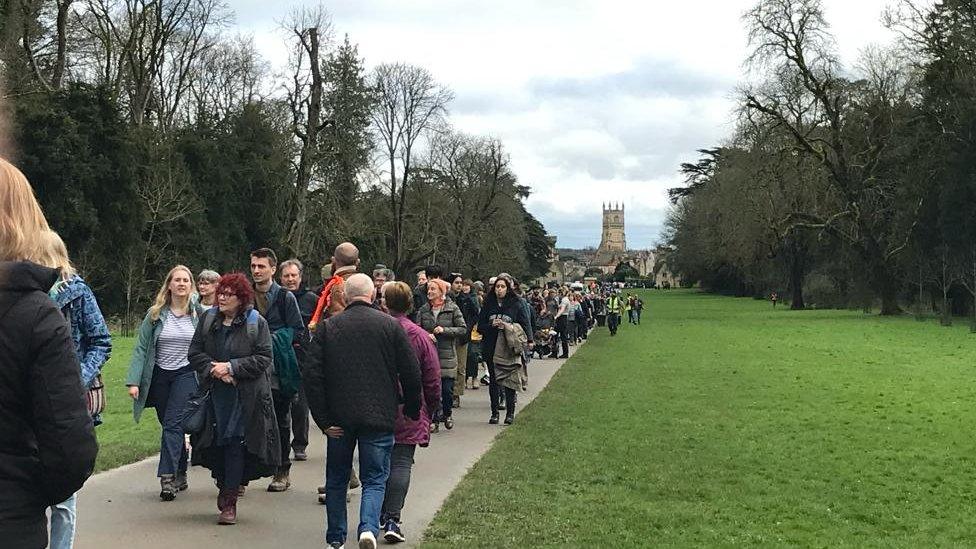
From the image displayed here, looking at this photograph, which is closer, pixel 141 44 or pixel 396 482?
pixel 396 482

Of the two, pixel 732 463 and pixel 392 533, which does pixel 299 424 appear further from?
pixel 732 463

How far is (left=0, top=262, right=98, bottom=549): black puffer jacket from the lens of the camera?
305 cm

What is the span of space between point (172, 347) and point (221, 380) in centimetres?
119

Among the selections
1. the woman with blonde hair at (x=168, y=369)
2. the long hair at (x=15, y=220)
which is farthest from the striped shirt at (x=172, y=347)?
the long hair at (x=15, y=220)

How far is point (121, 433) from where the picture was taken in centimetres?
1251

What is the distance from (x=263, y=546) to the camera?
6996 mm

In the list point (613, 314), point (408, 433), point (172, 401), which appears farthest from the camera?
point (613, 314)

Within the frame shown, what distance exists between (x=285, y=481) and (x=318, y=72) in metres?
29.7

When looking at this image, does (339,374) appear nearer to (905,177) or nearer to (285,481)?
(285,481)

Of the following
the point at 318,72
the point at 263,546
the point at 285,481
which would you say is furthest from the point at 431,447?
the point at 318,72

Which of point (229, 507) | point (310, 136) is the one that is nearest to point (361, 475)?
point (229, 507)

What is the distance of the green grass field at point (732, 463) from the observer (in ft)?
25.2

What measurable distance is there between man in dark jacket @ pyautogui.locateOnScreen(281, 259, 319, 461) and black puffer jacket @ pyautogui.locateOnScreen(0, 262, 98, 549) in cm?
588

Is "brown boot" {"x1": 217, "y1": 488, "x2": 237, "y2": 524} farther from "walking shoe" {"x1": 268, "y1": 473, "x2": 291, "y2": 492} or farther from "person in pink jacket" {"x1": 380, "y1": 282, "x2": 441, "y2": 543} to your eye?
"walking shoe" {"x1": 268, "y1": 473, "x2": 291, "y2": 492}
